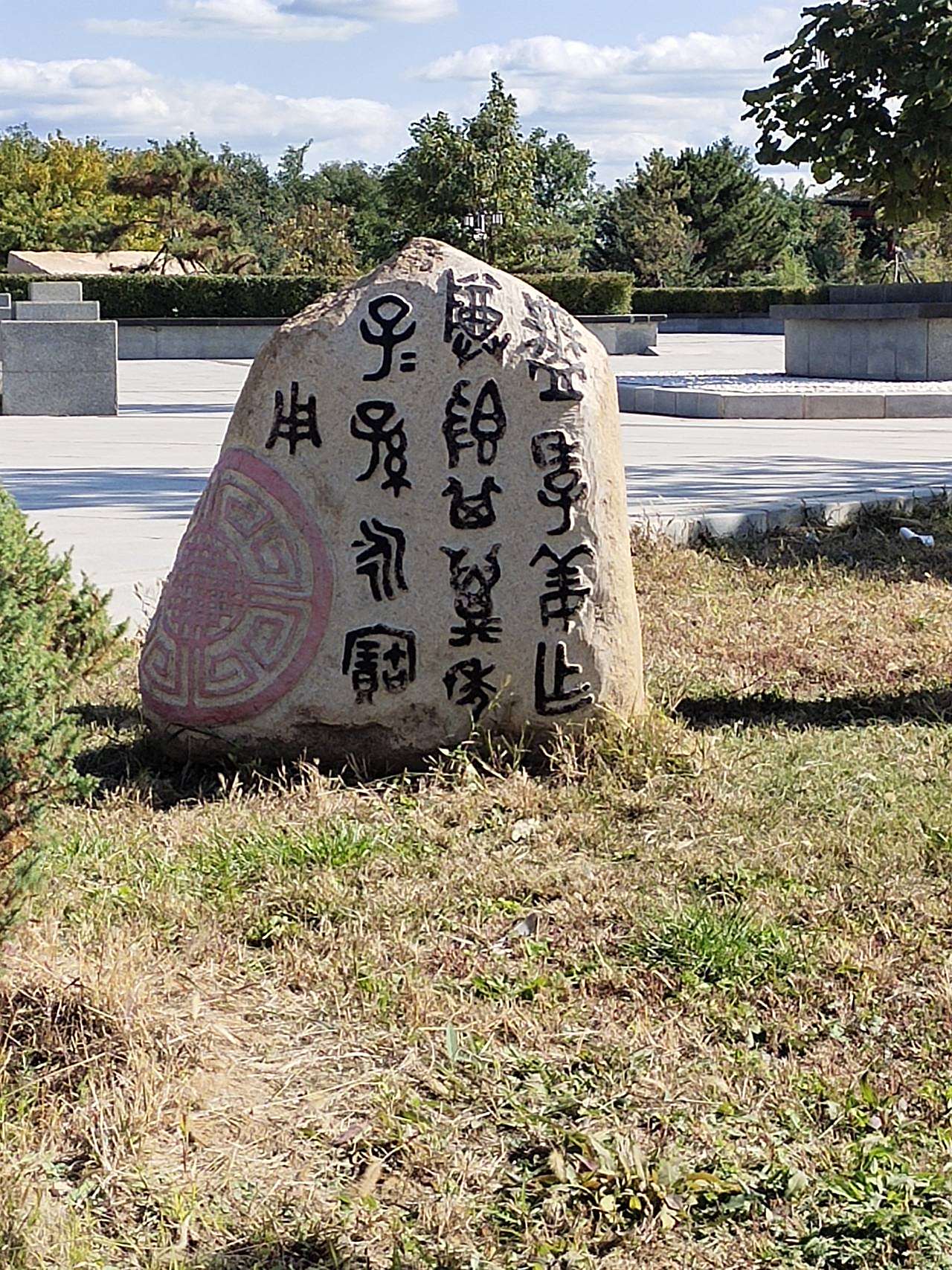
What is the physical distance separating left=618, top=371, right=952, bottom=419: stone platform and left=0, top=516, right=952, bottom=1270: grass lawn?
439 inches

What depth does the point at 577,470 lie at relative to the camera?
14.9 ft

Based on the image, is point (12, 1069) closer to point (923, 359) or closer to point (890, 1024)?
point (890, 1024)

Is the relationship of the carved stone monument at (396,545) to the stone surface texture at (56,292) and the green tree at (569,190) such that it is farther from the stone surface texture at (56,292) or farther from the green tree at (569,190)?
the green tree at (569,190)

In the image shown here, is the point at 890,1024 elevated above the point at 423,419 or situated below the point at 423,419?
below

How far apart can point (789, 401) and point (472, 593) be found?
11857 mm

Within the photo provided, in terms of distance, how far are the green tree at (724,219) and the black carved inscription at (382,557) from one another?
156 feet

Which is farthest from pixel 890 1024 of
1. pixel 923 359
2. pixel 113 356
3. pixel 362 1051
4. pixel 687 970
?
pixel 923 359

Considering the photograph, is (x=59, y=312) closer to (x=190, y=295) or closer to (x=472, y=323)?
(x=190, y=295)

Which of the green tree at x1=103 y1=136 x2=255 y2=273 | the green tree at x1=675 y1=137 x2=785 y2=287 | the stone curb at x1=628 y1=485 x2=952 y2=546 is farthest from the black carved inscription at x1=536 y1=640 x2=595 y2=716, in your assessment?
the green tree at x1=675 y1=137 x2=785 y2=287

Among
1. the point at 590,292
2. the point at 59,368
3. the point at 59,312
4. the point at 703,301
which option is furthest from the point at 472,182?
the point at 59,368

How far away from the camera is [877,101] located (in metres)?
5.88

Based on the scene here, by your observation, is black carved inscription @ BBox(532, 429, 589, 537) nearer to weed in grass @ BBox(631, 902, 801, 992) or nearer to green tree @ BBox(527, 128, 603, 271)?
weed in grass @ BBox(631, 902, 801, 992)

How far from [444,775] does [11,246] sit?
40.2 m

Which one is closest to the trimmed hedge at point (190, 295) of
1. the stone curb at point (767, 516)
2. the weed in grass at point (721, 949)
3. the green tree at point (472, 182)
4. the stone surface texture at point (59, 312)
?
the green tree at point (472, 182)
